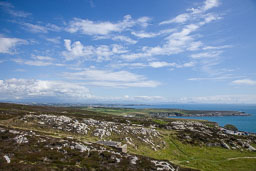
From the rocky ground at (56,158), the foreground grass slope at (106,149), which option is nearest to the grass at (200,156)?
the foreground grass slope at (106,149)

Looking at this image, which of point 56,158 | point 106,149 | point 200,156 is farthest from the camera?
point 200,156

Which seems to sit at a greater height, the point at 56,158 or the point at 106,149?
the point at 56,158

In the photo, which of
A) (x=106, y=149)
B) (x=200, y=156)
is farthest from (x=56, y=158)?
(x=200, y=156)

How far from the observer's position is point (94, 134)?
1895 inches

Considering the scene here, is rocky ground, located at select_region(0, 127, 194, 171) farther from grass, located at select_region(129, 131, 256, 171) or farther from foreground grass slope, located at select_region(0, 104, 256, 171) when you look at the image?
grass, located at select_region(129, 131, 256, 171)

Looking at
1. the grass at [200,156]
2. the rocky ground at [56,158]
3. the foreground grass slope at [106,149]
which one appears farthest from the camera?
the grass at [200,156]

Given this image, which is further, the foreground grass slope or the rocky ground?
the foreground grass slope

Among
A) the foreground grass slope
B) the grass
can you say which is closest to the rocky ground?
the foreground grass slope

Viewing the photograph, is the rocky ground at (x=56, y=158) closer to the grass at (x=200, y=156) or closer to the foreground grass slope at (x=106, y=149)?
the foreground grass slope at (x=106, y=149)

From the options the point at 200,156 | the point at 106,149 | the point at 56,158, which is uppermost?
the point at 56,158

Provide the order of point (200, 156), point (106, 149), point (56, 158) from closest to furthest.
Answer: point (56, 158)
point (106, 149)
point (200, 156)

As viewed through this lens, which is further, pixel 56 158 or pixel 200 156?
pixel 200 156

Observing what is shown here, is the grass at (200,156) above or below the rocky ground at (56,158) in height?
below

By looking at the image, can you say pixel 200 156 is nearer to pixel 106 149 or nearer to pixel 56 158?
pixel 106 149
